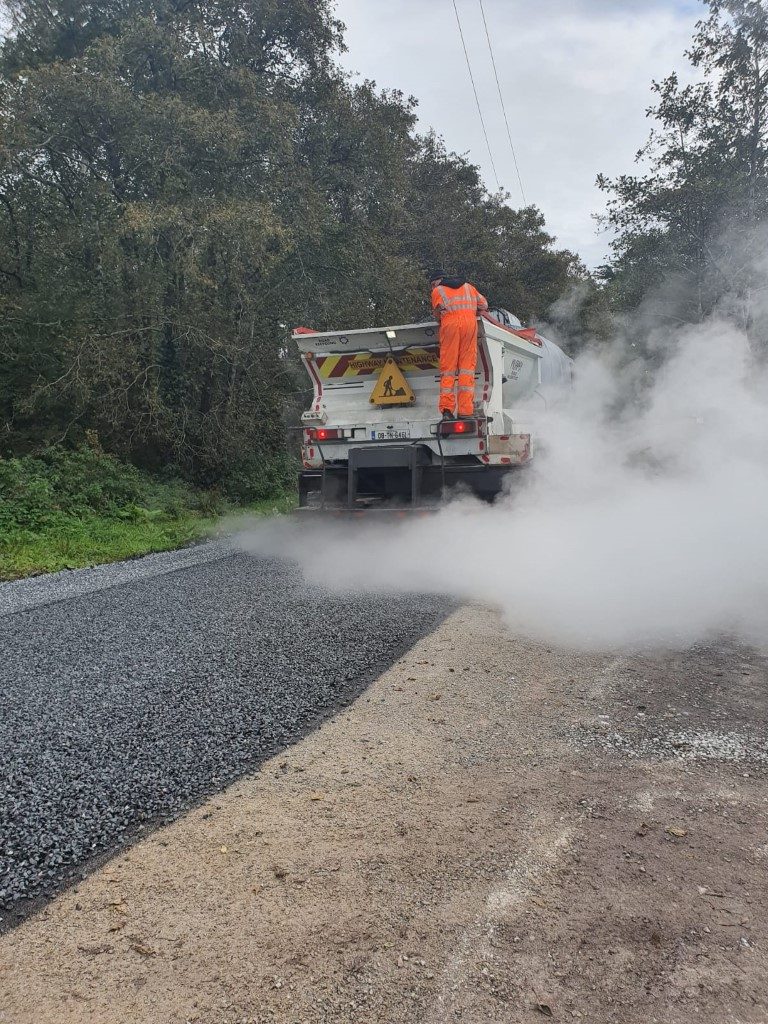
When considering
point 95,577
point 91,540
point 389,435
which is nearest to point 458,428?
point 389,435

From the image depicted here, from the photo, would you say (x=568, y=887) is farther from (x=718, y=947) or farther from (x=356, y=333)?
(x=356, y=333)

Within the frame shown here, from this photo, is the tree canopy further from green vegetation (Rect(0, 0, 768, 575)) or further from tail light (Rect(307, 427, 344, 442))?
tail light (Rect(307, 427, 344, 442))

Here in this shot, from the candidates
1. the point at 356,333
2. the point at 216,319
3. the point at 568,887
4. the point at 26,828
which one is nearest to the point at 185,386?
the point at 216,319

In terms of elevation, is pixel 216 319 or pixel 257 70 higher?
pixel 257 70

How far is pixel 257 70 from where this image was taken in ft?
47.0

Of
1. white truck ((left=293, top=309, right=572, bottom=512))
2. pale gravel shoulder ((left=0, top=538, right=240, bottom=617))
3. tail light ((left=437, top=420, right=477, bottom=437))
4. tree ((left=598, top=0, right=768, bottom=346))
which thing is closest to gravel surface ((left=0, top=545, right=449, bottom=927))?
pale gravel shoulder ((left=0, top=538, right=240, bottom=617))

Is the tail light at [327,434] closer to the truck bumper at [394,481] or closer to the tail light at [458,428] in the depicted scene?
the truck bumper at [394,481]

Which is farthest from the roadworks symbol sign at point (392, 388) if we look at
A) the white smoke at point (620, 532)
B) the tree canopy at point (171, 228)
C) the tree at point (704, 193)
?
the tree at point (704, 193)

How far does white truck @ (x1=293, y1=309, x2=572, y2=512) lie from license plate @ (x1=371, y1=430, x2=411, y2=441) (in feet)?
0.04

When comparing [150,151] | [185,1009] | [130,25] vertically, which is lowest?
[185,1009]

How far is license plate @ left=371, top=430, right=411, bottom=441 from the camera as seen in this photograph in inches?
331

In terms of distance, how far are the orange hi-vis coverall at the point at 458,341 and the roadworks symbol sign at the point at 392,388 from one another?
72 cm

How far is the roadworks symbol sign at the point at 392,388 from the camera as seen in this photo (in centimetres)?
861

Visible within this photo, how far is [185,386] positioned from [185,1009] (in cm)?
1230
